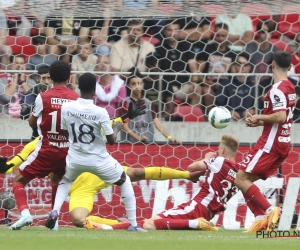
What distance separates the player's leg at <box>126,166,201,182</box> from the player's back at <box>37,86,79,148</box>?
1.07 m

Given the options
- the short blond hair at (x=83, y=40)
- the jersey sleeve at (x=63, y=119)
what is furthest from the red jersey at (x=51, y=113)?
the short blond hair at (x=83, y=40)

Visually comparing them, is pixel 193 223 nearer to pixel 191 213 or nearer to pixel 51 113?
pixel 191 213

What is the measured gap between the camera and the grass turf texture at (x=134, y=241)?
7262 mm

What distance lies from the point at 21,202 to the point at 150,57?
402 centimetres

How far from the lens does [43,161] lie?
31.0 feet

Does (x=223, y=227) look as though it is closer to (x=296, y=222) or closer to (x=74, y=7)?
(x=296, y=222)

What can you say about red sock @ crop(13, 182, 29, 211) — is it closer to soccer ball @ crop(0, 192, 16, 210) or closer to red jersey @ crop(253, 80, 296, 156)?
soccer ball @ crop(0, 192, 16, 210)

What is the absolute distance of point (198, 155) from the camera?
11328mm

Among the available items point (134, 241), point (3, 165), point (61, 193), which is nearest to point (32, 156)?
point (3, 165)

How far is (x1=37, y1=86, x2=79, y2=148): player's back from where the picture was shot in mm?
9298

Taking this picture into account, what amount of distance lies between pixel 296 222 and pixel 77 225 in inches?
121

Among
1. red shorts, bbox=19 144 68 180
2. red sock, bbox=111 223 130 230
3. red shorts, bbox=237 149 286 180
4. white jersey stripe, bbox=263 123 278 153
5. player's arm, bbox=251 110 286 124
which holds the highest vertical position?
player's arm, bbox=251 110 286 124

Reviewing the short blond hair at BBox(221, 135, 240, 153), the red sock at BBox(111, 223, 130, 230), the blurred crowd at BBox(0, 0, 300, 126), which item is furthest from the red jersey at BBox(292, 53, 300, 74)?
the red sock at BBox(111, 223, 130, 230)

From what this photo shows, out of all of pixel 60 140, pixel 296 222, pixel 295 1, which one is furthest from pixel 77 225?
pixel 295 1
